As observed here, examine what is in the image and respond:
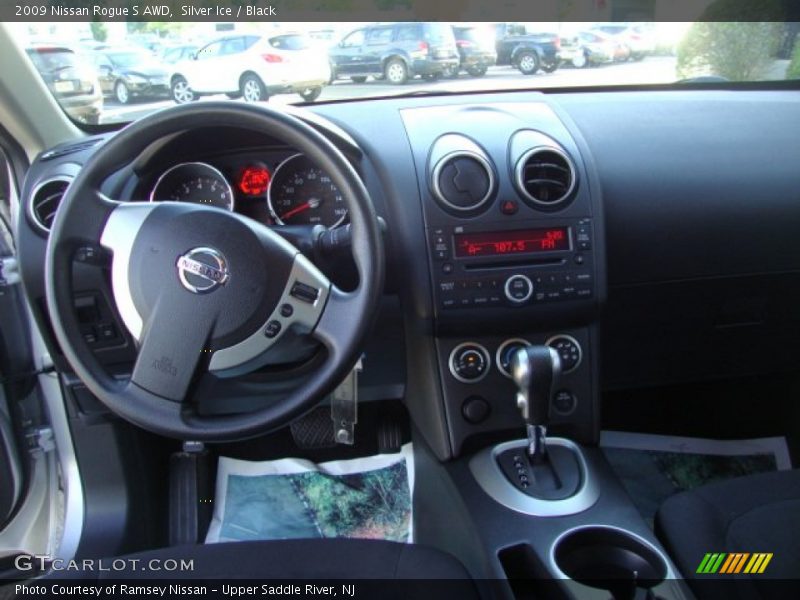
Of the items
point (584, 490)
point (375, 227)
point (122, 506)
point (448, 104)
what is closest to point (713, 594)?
point (584, 490)

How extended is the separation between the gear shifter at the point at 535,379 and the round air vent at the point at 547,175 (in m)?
0.33

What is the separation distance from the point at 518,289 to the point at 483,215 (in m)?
0.17

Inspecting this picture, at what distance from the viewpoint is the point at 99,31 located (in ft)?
4.89

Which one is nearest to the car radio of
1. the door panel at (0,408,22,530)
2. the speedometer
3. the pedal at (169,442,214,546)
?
the speedometer

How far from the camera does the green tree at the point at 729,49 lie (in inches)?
72.3

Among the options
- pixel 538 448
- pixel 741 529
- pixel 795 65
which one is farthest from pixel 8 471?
pixel 795 65

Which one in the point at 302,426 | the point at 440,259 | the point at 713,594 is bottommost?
the point at 302,426

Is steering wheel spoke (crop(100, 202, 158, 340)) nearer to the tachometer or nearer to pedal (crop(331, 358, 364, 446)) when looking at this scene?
the tachometer

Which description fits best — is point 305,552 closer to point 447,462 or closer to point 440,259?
point 447,462

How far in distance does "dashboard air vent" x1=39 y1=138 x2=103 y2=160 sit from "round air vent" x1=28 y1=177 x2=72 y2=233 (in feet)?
0.33

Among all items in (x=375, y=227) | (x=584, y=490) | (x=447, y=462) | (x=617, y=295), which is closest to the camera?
(x=375, y=227)

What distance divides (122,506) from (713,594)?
1397 mm

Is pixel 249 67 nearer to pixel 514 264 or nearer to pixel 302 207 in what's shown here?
pixel 302 207

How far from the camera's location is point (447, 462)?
5.08 ft
